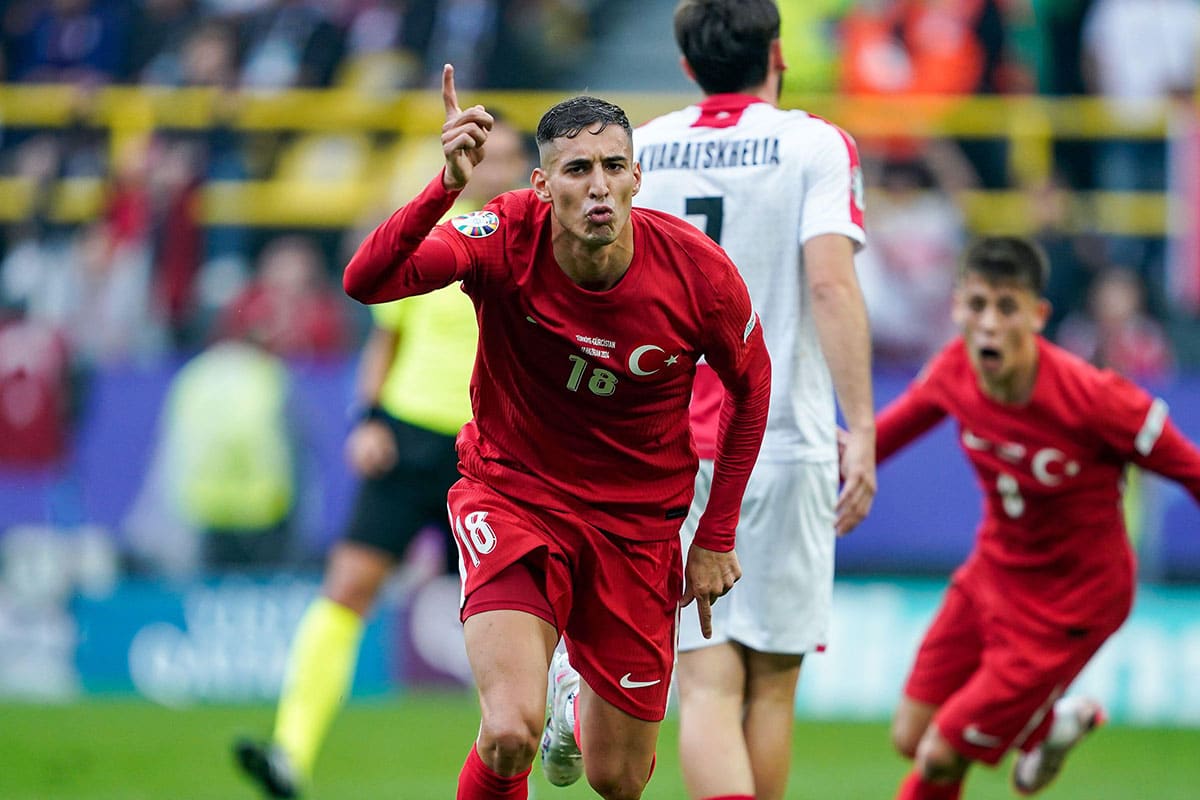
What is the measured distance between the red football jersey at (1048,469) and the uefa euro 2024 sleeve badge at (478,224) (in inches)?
82.2

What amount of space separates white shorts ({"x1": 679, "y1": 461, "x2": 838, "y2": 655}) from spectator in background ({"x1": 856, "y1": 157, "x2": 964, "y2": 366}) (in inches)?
269

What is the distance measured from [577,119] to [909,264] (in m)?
8.30

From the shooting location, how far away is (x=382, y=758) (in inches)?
339

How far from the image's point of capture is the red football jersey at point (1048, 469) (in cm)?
605

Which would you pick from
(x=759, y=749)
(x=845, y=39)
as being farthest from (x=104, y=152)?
(x=759, y=749)

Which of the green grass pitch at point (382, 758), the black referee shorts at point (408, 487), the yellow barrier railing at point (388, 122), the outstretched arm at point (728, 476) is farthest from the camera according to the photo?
the yellow barrier railing at point (388, 122)

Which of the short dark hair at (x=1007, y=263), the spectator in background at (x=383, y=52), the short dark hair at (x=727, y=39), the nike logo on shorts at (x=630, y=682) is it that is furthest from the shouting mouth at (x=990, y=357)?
the spectator in background at (x=383, y=52)

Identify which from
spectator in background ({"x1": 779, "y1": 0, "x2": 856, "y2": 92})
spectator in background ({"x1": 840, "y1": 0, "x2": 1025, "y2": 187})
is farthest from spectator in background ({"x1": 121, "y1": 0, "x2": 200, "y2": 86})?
spectator in background ({"x1": 840, "y1": 0, "x2": 1025, "y2": 187})

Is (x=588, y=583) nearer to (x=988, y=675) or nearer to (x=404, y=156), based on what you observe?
(x=988, y=675)

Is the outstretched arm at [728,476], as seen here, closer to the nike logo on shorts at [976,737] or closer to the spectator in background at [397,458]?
the nike logo on shorts at [976,737]

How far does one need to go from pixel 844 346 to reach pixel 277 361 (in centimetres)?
714

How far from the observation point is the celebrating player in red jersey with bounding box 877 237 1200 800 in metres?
6.11

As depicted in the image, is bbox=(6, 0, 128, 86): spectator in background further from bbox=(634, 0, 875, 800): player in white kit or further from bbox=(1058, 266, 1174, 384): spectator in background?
bbox=(634, 0, 875, 800): player in white kit

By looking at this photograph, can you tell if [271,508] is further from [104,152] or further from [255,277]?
[104,152]
